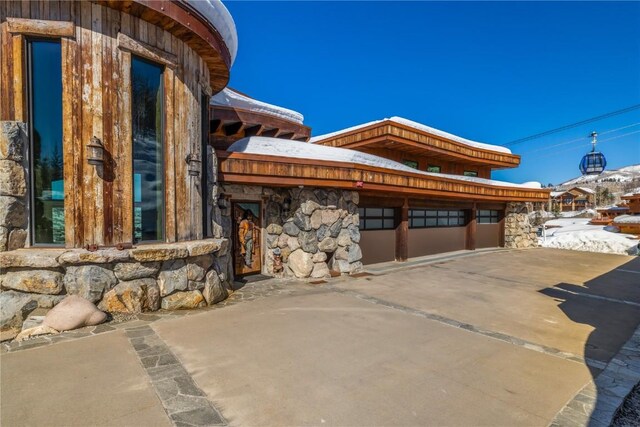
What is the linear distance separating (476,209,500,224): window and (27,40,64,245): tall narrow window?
619 inches

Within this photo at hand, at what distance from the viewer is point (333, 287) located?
23.3ft

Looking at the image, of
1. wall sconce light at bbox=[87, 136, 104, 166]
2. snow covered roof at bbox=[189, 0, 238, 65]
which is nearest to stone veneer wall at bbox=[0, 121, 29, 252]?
wall sconce light at bbox=[87, 136, 104, 166]

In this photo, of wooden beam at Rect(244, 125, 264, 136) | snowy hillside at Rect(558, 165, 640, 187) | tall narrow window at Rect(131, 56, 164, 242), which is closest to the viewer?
tall narrow window at Rect(131, 56, 164, 242)

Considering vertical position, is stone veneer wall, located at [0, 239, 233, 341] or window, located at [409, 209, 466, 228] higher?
window, located at [409, 209, 466, 228]

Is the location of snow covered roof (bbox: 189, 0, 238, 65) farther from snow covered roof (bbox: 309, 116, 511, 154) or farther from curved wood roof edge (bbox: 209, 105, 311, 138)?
snow covered roof (bbox: 309, 116, 511, 154)

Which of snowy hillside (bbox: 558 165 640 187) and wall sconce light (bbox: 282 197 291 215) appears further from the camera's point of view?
→ snowy hillside (bbox: 558 165 640 187)

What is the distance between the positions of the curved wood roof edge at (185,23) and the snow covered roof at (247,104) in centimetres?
320

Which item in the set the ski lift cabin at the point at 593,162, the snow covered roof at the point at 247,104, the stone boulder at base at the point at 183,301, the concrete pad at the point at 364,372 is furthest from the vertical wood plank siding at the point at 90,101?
the ski lift cabin at the point at 593,162

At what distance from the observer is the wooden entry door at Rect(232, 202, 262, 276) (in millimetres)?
7648

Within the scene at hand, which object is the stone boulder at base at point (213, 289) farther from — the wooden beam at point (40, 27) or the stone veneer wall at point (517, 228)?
the stone veneer wall at point (517, 228)

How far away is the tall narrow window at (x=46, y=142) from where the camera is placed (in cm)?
454

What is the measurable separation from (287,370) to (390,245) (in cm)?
818

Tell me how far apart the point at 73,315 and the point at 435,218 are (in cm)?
1207

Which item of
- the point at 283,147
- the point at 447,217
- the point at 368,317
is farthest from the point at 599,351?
the point at 447,217
